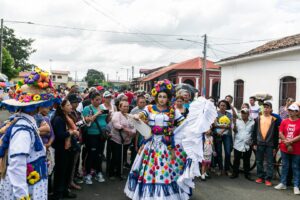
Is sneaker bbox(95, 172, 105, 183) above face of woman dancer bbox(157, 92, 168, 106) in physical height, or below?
below

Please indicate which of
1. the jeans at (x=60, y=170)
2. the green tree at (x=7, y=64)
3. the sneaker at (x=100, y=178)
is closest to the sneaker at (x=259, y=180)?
the sneaker at (x=100, y=178)

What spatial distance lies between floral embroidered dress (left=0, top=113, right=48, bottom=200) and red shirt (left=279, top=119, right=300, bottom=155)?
4.90 meters

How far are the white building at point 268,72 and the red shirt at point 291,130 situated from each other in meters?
7.36

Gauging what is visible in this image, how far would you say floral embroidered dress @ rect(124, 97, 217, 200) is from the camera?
4672mm

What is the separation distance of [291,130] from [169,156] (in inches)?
109

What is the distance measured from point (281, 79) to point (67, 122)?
1196 centimetres

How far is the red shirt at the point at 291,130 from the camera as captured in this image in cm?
591

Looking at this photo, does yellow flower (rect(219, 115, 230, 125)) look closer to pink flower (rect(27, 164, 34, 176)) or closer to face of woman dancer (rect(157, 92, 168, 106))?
face of woman dancer (rect(157, 92, 168, 106))

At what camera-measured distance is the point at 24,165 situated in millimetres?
2422

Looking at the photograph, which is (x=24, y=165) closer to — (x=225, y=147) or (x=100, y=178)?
(x=100, y=178)

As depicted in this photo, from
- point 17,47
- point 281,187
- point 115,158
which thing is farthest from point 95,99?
point 17,47

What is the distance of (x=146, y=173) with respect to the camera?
4.72 metres

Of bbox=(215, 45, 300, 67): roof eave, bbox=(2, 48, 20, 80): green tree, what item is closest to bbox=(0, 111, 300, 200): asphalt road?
bbox=(215, 45, 300, 67): roof eave

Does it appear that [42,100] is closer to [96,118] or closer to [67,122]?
[67,122]
